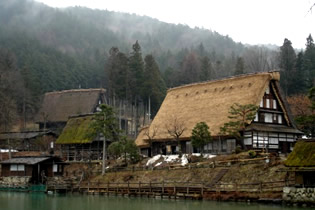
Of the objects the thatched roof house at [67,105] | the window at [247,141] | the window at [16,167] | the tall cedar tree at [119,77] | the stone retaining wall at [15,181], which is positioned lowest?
the stone retaining wall at [15,181]

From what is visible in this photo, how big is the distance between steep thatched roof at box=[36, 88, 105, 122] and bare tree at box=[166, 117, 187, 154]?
23473 millimetres

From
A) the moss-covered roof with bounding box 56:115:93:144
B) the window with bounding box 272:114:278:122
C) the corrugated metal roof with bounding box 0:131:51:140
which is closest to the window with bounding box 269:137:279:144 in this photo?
the window with bounding box 272:114:278:122

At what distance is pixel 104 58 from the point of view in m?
89.2

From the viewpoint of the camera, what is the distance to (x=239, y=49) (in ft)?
413

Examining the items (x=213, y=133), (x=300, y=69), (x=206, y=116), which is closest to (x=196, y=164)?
(x=213, y=133)

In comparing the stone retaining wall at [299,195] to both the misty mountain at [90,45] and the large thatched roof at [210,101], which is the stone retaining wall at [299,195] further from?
the misty mountain at [90,45]

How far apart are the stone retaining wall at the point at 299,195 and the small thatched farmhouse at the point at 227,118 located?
11.1 meters

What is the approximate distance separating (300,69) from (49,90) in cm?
4524

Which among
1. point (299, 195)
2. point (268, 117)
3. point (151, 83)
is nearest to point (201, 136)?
point (268, 117)

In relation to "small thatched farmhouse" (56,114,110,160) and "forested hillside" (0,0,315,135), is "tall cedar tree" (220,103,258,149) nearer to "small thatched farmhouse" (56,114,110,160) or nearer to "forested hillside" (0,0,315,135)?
"small thatched farmhouse" (56,114,110,160)

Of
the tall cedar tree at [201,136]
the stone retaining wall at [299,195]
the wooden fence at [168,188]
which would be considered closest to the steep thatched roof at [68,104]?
the wooden fence at [168,188]

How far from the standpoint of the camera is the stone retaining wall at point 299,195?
899 inches

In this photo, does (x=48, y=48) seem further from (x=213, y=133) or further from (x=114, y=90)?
(x=213, y=133)

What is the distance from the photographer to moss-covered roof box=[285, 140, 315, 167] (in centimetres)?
2342
